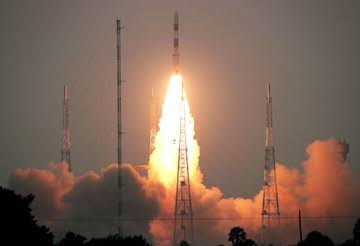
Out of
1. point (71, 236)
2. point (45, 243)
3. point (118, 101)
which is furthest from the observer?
point (118, 101)

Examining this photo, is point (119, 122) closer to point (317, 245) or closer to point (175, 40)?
point (175, 40)

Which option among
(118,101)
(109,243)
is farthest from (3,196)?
(118,101)

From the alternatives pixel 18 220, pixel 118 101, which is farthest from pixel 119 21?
pixel 18 220

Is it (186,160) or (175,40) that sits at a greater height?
(175,40)

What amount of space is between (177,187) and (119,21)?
2889 centimetres

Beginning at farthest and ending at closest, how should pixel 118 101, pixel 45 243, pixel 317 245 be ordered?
pixel 317 245
pixel 118 101
pixel 45 243

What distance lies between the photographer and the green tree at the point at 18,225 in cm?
13338

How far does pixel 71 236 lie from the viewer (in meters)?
148

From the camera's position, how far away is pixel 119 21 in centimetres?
18312

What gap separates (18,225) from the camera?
13612cm

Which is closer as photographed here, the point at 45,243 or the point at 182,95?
the point at 45,243

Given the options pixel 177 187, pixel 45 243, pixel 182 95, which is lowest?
pixel 45 243

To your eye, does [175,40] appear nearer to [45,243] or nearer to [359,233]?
Result: [359,233]

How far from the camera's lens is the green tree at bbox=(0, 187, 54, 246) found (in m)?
133
